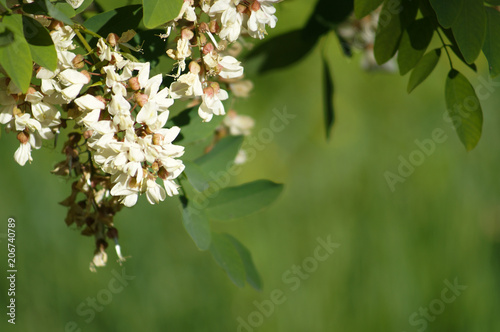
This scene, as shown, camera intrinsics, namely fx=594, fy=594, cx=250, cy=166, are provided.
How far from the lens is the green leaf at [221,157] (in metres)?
0.93

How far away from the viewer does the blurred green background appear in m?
1.69

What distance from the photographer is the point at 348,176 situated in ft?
7.24

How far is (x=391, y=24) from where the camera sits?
0.75m

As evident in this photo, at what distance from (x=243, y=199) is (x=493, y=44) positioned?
1.39ft

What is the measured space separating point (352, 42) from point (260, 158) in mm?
1020

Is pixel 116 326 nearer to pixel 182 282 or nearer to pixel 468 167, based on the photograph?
pixel 182 282

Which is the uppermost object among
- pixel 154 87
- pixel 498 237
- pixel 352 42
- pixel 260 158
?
pixel 154 87

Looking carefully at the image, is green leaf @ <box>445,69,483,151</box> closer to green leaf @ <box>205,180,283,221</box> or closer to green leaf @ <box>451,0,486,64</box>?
green leaf @ <box>451,0,486,64</box>

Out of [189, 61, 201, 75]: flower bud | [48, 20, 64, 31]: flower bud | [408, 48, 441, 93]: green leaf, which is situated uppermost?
[48, 20, 64, 31]: flower bud

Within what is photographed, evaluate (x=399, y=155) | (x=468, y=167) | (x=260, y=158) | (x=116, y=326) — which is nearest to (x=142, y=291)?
(x=116, y=326)

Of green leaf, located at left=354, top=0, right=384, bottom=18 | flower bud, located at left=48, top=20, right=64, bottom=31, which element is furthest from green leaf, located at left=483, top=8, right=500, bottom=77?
flower bud, located at left=48, top=20, right=64, bottom=31

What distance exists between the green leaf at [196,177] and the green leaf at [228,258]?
0.19 meters

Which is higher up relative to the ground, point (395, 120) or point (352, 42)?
point (352, 42)

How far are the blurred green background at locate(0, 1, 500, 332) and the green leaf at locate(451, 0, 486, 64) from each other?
46.4 inches
